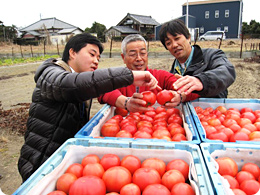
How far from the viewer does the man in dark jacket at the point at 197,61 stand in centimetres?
221

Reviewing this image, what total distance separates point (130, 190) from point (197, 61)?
2.40m

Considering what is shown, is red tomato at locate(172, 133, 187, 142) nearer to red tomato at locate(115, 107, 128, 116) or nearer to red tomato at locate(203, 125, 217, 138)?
red tomato at locate(203, 125, 217, 138)

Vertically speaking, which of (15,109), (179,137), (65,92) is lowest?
(15,109)

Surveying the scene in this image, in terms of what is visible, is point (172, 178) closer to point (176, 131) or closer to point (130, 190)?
point (130, 190)

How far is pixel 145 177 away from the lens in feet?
4.31

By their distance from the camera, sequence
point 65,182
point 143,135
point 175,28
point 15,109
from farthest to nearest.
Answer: point 15,109, point 175,28, point 143,135, point 65,182

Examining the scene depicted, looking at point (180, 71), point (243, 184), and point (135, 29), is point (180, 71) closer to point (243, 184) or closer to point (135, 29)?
point (243, 184)

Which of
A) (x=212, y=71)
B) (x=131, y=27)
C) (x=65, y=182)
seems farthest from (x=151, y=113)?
(x=131, y=27)

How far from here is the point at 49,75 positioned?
1685 millimetres

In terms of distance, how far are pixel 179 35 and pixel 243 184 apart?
2.20 metres

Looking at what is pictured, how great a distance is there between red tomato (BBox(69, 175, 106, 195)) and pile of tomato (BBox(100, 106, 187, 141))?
712 mm

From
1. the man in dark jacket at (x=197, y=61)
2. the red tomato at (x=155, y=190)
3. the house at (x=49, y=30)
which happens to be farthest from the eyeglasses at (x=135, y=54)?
the house at (x=49, y=30)

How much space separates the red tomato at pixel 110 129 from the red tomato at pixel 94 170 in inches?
25.9

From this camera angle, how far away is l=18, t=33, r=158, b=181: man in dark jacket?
153 centimetres
